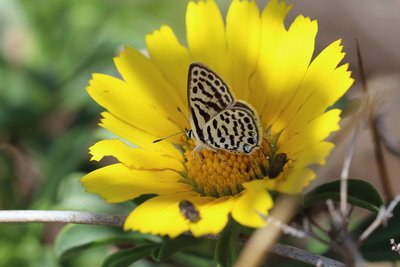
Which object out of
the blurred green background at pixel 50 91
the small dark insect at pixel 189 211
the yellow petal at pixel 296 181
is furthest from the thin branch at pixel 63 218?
the blurred green background at pixel 50 91

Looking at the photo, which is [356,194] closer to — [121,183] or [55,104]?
[121,183]

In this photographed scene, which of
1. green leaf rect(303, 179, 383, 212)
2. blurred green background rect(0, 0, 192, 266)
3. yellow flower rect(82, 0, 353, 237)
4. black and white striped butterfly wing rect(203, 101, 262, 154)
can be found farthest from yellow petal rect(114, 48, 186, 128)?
blurred green background rect(0, 0, 192, 266)

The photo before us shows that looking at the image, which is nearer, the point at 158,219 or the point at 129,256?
the point at 158,219

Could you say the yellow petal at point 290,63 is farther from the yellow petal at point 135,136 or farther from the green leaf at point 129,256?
the green leaf at point 129,256

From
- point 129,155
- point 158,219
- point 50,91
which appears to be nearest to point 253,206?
point 158,219

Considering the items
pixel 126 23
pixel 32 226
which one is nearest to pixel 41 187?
pixel 32 226

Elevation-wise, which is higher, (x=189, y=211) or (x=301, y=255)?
(x=189, y=211)

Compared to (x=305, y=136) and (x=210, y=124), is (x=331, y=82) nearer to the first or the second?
(x=305, y=136)
